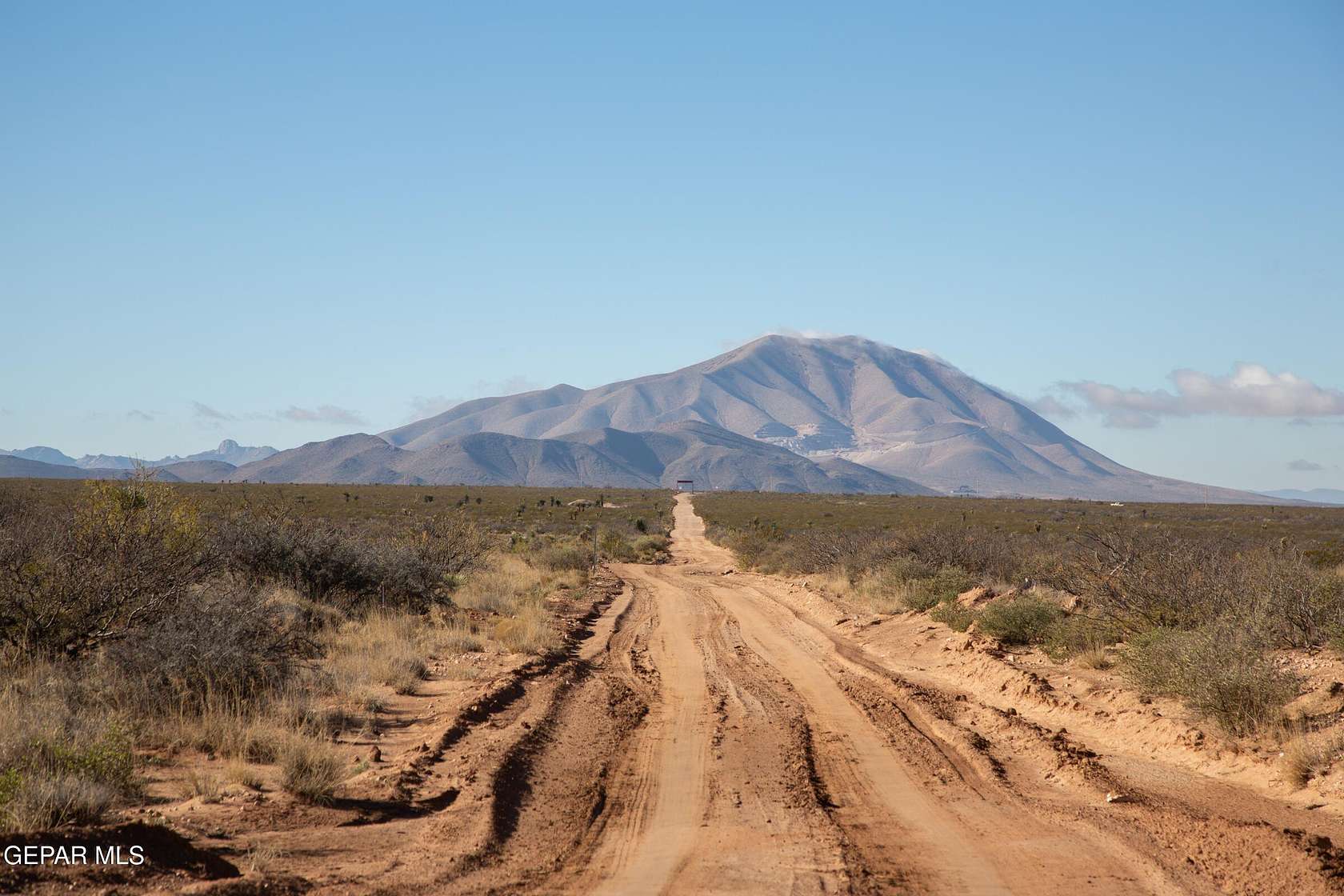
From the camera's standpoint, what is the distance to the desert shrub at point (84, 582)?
1062cm

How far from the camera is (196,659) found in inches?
398

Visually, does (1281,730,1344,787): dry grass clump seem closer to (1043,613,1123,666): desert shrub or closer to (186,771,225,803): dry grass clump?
(1043,613,1123,666): desert shrub

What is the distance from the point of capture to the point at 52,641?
10648mm

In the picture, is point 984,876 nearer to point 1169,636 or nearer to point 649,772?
point 649,772

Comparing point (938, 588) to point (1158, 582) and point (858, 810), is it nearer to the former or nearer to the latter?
point (1158, 582)

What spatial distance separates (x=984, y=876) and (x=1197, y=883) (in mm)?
1481

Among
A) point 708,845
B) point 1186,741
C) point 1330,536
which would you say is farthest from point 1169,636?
point 1330,536

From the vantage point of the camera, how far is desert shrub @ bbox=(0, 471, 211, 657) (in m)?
10.6

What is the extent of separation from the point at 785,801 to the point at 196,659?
249 inches

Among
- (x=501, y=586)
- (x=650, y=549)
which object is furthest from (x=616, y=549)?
(x=501, y=586)

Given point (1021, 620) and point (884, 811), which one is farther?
point (1021, 620)

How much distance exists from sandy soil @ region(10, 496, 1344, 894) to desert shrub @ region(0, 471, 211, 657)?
3347 mm

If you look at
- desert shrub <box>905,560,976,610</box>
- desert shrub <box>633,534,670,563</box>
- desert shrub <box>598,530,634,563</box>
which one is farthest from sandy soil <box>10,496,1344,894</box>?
desert shrub <box>633,534,670,563</box>

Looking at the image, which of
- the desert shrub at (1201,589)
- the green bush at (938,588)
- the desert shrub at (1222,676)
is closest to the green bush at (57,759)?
the desert shrub at (1222,676)
